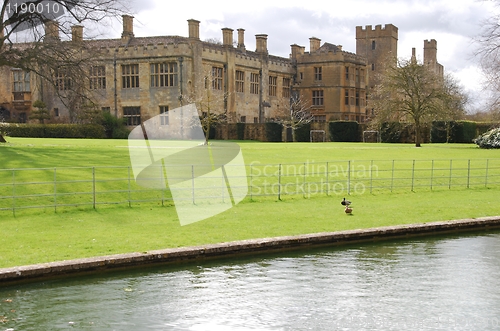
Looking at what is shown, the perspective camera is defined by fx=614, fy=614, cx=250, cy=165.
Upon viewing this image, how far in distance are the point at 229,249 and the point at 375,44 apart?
244 feet

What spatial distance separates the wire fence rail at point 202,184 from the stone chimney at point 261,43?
37.4 metres

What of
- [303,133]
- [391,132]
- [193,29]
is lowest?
[303,133]

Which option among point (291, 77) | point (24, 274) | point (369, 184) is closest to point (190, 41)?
point (291, 77)

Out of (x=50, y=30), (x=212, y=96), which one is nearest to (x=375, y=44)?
(x=212, y=96)

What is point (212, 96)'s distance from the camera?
5156cm

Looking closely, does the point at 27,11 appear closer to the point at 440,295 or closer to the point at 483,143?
the point at 440,295

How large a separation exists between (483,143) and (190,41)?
23.7m

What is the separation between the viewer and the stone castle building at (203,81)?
161 feet

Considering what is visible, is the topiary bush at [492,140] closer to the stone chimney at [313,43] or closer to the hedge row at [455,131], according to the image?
the hedge row at [455,131]

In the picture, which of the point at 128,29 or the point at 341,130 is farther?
the point at 341,130

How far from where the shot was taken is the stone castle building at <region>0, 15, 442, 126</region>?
1938 inches

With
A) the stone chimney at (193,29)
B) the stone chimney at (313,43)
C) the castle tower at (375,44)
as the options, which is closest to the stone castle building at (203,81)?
the stone chimney at (193,29)

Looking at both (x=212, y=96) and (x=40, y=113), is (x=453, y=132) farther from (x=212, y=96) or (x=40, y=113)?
(x=40, y=113)

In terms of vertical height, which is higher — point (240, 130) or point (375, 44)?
point (375, 44)
